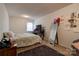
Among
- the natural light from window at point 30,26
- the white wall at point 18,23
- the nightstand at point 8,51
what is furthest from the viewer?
the natural light from window at point 30,26

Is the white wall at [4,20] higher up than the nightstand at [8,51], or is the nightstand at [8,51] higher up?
the white wall at [4,20]

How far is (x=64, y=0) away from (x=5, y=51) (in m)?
1.37

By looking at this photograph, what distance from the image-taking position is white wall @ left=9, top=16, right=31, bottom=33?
1993mm

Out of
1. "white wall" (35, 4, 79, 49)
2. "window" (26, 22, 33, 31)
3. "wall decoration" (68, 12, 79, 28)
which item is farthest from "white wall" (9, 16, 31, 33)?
"wall decoration" (68, 12, 79, 28)

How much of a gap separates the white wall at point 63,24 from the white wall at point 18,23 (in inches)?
12.2

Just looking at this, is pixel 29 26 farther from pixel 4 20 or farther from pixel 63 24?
pixel 63 24

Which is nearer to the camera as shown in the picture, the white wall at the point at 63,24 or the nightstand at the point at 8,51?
the nightstand at the point at 8,51

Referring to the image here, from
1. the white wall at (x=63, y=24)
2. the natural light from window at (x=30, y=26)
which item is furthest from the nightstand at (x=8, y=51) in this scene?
the white wall at (x=63, y=24)

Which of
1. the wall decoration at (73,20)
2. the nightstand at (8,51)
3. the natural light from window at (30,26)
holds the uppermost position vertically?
the wall decoration at (73,20)

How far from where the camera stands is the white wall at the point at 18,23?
1.99 m

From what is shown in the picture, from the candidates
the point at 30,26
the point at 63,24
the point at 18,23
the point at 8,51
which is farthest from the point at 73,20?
the point at 8,51

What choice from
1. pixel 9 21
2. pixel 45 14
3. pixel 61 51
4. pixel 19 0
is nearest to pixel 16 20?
pixel 9 21

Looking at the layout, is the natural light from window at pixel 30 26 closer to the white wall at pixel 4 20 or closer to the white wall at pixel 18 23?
the white wall at pixel 18 23

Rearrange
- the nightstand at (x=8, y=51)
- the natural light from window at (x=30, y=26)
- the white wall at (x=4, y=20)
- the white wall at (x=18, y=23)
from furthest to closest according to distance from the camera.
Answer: the natural light from window at (x=30, y=26) → the white wall at (x=18, y=23) → the white wall at (x=4, y=20) → the nightstand at (x=8, y=51)
